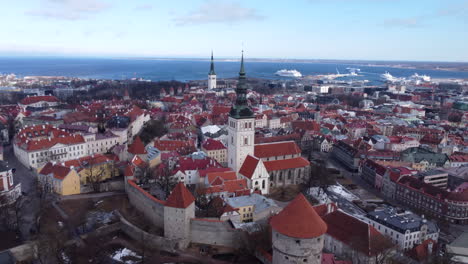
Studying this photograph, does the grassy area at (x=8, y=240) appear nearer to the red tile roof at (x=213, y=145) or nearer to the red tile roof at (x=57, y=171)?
the red tile roof at (x=57, y=171)

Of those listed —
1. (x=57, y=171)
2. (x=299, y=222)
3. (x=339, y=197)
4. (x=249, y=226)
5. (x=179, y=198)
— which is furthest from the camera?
(x=339, y=197)

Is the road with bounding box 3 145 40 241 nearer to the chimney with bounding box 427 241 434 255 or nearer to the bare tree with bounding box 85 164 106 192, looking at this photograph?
the bare tree with bounding box 85 164 106 192

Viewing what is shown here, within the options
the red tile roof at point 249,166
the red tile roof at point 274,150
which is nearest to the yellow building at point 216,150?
the red tile roof at point 274,150

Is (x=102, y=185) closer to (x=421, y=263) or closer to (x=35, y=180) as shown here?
(x=35, y=180)

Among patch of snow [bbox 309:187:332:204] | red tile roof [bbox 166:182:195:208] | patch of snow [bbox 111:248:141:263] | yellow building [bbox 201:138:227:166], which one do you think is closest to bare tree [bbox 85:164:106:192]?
patch of snow [bbox 111:248:141:263]

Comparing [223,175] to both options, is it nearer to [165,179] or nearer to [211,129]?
[165,179]

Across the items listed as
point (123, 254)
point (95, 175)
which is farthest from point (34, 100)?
point (123, 254)

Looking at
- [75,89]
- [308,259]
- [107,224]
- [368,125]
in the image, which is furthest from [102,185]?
[75,89]
